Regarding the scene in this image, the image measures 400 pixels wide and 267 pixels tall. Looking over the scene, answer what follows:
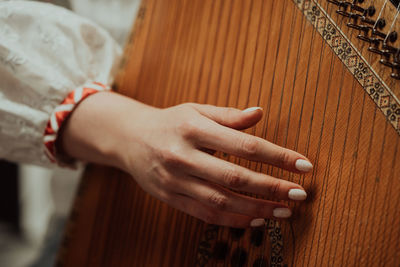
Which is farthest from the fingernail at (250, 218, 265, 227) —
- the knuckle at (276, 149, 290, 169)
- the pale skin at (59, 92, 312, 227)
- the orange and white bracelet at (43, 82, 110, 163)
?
the orange and white bracelet at (43, 82, 110, 163)

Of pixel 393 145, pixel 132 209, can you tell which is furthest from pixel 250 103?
pixel 132 209

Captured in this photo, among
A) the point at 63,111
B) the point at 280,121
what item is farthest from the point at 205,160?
the point at 63,111

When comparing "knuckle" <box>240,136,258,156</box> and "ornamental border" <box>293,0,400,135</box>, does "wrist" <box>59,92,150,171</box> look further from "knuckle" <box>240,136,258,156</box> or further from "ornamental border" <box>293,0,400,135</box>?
"ornamental border" <box>293,0,400,135</box>

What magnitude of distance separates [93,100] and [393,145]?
61 centimetres

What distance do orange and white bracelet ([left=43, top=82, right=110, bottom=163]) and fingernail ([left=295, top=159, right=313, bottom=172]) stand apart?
51 centimetres

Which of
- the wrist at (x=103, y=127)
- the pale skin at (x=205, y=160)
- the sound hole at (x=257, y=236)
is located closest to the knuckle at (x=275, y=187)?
the pale skin at (x=205, y=160)

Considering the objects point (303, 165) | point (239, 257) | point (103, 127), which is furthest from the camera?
point (103, 127)

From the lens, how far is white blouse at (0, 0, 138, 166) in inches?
32.0

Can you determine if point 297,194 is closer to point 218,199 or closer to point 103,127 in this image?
point 218,199

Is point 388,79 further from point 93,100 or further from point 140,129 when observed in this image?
point 93,100

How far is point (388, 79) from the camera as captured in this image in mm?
534

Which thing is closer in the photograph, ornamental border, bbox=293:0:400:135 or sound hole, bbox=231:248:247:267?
ornamental border, bbox=293:0:400:135

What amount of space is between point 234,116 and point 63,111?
0.43 meters

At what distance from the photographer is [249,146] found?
1.86ft
